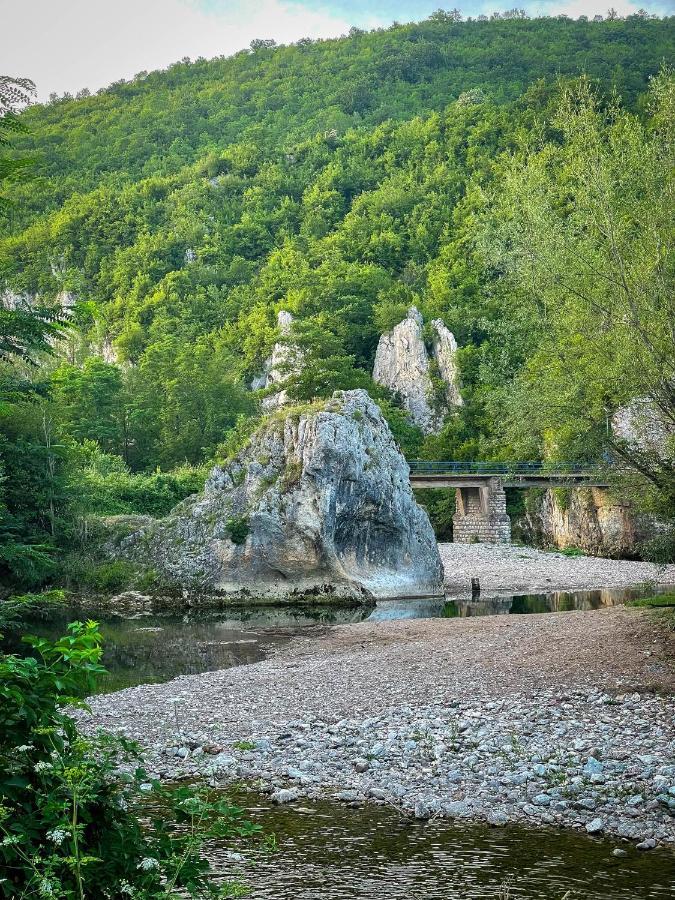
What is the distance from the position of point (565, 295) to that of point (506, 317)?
170ft

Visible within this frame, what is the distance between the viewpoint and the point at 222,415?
Result: 70.4 m

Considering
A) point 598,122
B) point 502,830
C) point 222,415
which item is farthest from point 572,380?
point 222,415

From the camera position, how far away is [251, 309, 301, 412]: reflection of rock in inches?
2221

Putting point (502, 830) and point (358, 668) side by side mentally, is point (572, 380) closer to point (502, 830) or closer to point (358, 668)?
point (358, 668)

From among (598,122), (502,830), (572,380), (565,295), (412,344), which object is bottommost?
(502,830)

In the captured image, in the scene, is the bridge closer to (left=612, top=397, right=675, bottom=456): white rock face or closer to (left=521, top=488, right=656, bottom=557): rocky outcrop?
(left=521, top=488, right=656, bottom=557): rocky outcrop

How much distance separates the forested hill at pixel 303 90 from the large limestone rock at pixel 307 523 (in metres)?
81.5

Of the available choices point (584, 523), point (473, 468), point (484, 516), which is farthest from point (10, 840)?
point (473, 468)

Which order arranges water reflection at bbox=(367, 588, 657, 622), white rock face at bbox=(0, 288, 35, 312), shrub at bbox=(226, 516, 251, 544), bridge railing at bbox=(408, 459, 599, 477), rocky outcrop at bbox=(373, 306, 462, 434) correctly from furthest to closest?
rocky outcrop at bbox=(373, 306, 462, 434) → bridge railing at bbox=(408, 459, 599, 477) → shrub at bbox=(226, 516, 251, 544) → water reflection at bbox=(367, 588, 657, 622) → white rock face at bbox=(0, 288, 35, 312)

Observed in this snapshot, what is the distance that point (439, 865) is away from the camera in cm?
837

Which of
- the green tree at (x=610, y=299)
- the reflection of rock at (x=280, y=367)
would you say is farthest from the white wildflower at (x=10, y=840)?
the reflection of rock at (x=280, y=367)

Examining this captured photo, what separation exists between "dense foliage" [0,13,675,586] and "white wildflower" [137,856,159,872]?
308 inches

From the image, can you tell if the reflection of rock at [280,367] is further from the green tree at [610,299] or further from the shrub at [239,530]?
the green tree at [610,299]

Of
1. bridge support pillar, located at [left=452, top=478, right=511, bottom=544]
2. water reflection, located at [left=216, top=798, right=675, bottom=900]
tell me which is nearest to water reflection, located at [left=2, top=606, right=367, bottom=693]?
water reflection, located at [left=216, top=798, right=675, bottom=900]
